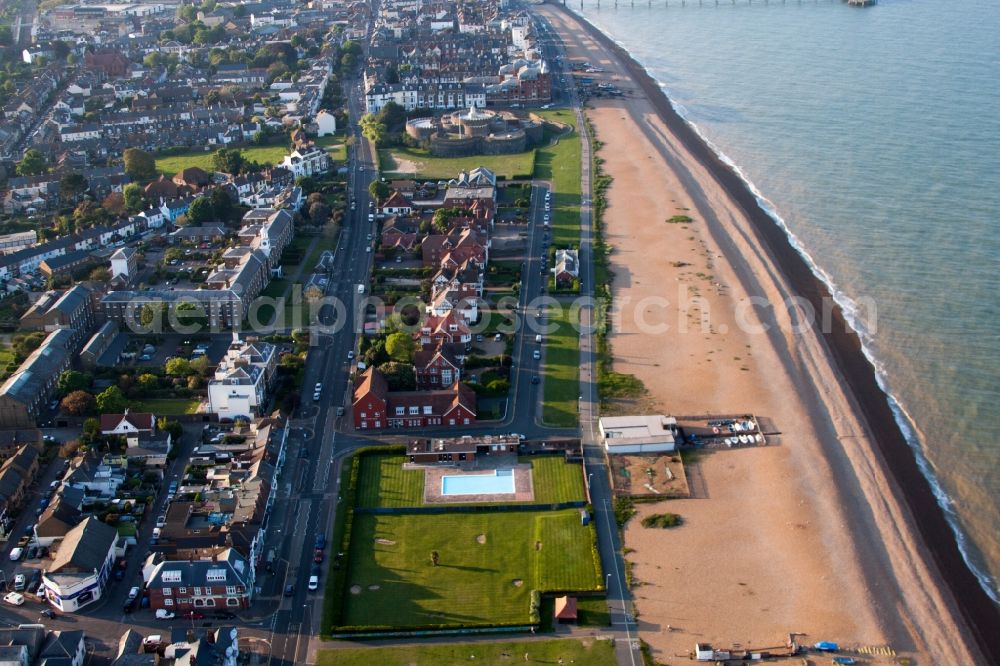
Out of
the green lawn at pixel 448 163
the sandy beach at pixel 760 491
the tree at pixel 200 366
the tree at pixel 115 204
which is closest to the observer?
the sandy beach at pixel 760 491

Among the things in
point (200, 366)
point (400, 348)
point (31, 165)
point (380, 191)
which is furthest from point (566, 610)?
point (31, 165)

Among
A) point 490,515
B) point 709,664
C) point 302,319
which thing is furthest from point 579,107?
point 709,664

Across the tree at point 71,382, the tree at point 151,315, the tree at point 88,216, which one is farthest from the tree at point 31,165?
the tree at point 71,382

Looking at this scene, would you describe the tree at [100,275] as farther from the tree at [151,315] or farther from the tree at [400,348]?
the tree at [400,348]

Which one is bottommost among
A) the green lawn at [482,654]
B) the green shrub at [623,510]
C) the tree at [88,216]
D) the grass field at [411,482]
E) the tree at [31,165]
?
the green lawn at [482,654]

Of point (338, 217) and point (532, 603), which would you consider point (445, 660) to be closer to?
point (532, 603)

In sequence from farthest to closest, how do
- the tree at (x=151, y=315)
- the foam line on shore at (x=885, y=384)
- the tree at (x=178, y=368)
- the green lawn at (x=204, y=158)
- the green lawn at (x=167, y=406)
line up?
the green lawn at (x=204, y=158)
the tree at (x=151, y=315)
the tree at (x=178, y=368)
the green lawn at (x=167, y=406)
the foam line on shore at (x=885, y=384)

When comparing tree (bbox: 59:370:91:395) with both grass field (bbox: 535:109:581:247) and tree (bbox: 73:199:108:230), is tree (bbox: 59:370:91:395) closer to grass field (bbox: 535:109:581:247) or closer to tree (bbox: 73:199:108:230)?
tree (bbox: 73:199:108:230)
